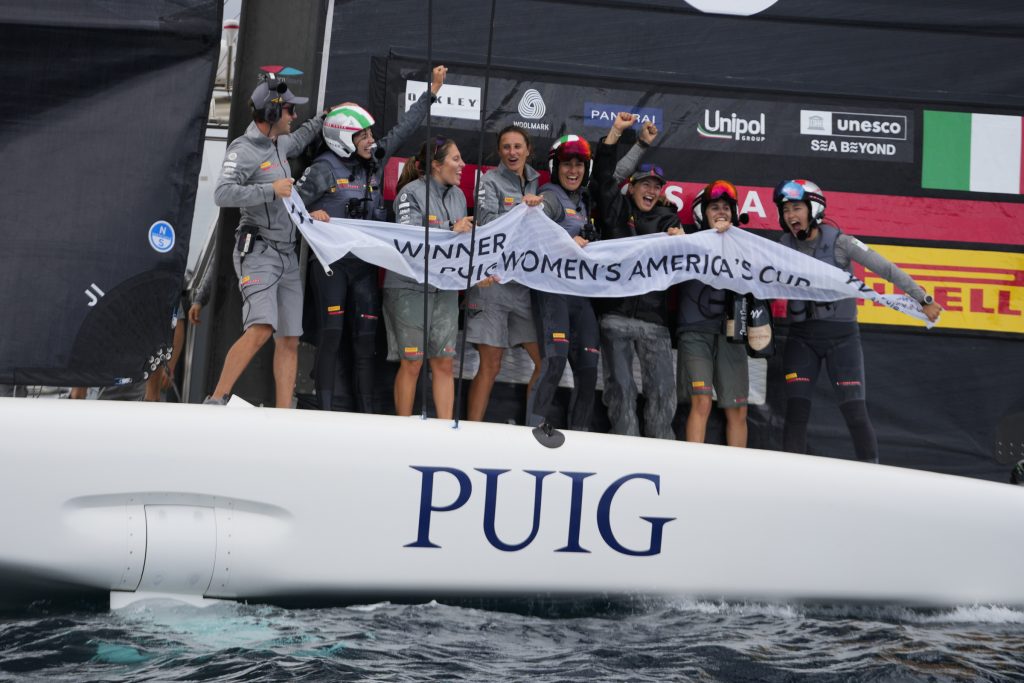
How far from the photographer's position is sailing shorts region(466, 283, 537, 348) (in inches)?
202

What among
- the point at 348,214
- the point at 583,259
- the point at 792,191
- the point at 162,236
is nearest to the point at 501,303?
the point at 583,259

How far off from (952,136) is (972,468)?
160 cm

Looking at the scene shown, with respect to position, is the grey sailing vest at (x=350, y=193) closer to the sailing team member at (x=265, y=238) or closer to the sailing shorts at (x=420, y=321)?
the sailing team member at (x=265, y=238)

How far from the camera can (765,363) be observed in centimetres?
566

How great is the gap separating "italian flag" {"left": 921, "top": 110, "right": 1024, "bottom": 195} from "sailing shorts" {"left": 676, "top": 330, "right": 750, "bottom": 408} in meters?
1.33

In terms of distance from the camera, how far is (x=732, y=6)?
214 inches

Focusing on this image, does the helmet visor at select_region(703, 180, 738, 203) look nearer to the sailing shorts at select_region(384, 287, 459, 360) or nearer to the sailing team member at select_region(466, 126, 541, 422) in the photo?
the sailing team member at select_region(466, 126, 541, 422)

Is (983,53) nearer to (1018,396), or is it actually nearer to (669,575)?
(1018,396)

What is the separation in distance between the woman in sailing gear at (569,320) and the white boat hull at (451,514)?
1454mm

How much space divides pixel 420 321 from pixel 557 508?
176 centimetres

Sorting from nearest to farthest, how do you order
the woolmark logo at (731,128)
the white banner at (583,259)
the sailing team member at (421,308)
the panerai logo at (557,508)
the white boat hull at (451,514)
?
the white boat hull at (451,514)
the panerai logo at (557,508)
the white banner at (583,259)
the sailing team member at (421,308)
the woolmark logo at (731,128)

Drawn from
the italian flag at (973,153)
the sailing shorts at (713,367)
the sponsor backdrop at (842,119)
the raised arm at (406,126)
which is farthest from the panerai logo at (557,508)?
the italian flag at (973,153)

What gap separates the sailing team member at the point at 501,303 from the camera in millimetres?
5129

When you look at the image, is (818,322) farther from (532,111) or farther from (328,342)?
(328,342)
